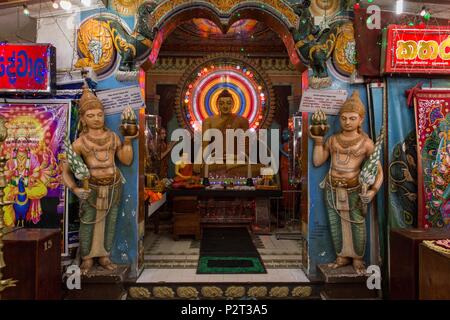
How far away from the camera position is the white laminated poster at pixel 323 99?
12.8 ft

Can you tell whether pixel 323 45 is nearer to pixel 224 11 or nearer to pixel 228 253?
pixel 224 11

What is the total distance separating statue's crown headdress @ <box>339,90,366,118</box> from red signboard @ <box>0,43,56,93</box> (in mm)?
3288

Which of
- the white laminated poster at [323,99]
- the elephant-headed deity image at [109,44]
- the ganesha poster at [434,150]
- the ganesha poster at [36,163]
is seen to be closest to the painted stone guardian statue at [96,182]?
the ganesha poster at [36,163]

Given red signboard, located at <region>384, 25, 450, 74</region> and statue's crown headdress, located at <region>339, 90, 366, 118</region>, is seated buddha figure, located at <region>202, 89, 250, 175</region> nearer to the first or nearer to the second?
statue's crown headdress, located at <region>339, 90, 366, 118</region>

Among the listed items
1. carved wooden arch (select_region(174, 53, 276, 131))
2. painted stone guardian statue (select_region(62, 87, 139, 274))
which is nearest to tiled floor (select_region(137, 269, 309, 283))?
painted stone guardian statue (select_region(62, 87, 139, 274))

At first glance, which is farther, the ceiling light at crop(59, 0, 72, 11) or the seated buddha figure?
the seated buddha figure

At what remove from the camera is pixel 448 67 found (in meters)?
3.82

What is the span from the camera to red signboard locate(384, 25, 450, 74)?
12.3 ft

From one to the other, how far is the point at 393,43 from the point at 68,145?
3.70 meters

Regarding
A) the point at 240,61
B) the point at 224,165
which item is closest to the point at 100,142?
the point at 224,165

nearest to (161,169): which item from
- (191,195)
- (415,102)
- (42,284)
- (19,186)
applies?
(191,195)

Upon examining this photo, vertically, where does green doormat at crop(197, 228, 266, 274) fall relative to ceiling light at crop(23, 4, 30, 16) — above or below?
below

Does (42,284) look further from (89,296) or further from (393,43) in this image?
(393,43)

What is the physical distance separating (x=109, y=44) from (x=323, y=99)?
8.42ft
